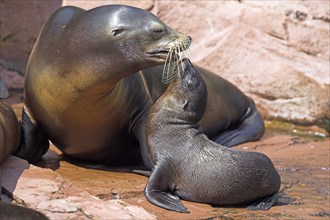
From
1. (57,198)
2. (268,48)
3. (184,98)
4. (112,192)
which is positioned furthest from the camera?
(268,48)

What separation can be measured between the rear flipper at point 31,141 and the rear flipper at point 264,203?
1754mm

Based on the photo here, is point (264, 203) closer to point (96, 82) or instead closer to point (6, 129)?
point (96, 82)

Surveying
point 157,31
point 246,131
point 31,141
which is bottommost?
point 246,131

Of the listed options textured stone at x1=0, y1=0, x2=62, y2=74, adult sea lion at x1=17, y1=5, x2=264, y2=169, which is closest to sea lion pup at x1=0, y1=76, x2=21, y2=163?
adult sea lion at x1=17, y1=5, x2=264, y2=169

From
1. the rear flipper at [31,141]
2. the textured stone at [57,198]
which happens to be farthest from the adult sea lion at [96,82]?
the textured stone at [57,198]

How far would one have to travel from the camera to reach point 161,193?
5.80m

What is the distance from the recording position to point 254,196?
5984 mm

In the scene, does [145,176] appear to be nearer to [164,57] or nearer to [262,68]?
[164,57]

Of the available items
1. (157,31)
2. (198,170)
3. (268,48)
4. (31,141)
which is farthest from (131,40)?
(268,48)

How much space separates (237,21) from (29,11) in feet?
8.25

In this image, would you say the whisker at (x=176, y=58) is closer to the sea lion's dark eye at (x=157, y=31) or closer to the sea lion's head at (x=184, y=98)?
the sea lion's head at (x=184, y=98)

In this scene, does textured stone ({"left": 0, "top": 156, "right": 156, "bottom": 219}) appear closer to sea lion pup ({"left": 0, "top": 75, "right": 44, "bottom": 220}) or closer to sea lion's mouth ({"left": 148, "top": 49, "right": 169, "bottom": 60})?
sea lion pup ({"left": 0, "top": 75, "right": 44, "bottom": 220})

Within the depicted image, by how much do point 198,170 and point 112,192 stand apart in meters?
0.62

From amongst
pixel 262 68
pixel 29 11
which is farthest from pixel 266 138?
pixel 29 11
